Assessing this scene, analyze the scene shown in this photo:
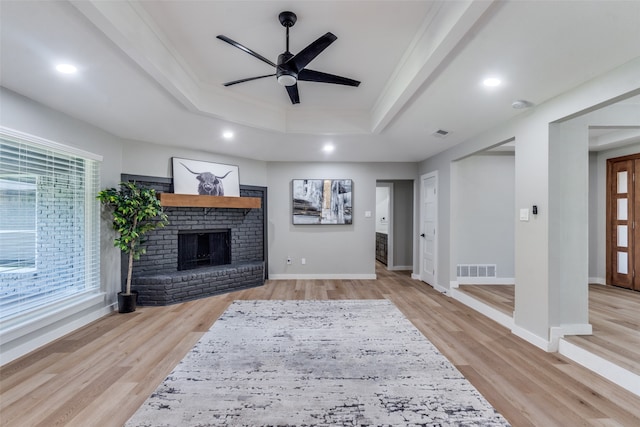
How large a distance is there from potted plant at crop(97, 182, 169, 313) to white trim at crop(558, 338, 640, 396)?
4764 millimetres

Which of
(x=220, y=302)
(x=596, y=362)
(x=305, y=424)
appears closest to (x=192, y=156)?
(x=220, y=302)

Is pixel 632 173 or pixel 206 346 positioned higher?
pixel 632 173

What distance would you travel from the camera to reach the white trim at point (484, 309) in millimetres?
3275

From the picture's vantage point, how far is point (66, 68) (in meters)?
2.19

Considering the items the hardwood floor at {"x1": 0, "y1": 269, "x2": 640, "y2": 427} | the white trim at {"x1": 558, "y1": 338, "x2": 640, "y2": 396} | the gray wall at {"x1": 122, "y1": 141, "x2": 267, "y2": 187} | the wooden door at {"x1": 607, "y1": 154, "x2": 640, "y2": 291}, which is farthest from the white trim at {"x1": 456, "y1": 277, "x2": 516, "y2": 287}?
the gray wall at {"x1": 122, "y1": 141, "x2": 267, "y2": 187}

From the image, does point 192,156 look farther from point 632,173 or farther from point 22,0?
point 632,173

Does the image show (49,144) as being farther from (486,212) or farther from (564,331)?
(486,212)

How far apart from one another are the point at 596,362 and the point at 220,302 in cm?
415

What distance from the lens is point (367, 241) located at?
575 cm

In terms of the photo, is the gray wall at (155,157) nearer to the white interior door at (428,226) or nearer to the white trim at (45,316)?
the white trim at (45,316)

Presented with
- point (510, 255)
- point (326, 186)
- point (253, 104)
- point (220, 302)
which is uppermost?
point (253, 104)

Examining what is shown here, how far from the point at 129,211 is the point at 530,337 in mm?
4788

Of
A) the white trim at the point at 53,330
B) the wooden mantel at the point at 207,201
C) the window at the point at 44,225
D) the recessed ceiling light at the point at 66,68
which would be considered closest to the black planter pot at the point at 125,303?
the white trim at the point at 53,330

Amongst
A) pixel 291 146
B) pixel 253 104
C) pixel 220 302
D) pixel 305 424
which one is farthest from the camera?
pixel 291 146
